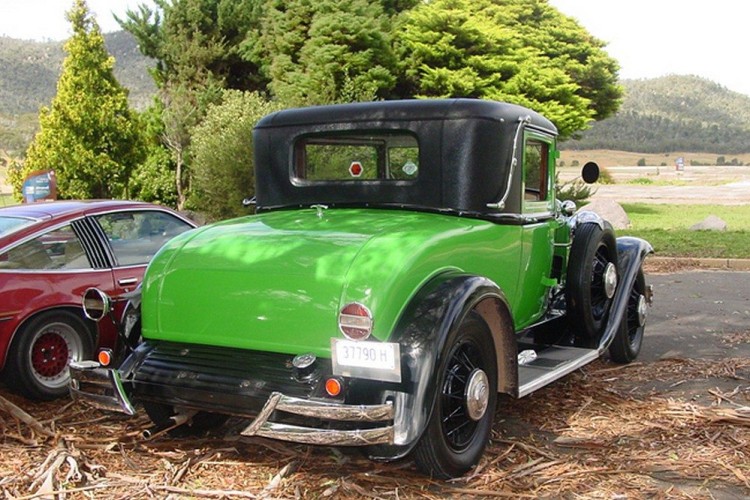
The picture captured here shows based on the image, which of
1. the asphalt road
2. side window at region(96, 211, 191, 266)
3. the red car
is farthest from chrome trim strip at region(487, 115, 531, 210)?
side window at region(96, 211, 191, 266)

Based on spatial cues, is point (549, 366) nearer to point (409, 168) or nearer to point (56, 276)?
point (409, 168)

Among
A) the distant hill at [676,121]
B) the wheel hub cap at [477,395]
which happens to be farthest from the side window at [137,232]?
the distant hill at [676,121]

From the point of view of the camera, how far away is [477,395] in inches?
156

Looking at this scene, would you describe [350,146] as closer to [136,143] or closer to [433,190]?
[433,190]

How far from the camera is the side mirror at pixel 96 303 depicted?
14.2 feet

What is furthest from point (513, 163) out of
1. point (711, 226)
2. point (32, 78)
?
point (32, 78)

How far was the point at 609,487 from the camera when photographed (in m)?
3.81

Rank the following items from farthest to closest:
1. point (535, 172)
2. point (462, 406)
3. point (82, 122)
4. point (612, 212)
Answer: point (612, 212) < point (82, 122) < point (535, 172) < point (462, 406)

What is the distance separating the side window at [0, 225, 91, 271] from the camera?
5.35m

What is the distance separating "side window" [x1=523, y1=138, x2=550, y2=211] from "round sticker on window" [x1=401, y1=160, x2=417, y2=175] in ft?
2.43

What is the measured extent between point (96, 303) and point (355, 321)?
166 cm

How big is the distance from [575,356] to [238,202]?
538 inches

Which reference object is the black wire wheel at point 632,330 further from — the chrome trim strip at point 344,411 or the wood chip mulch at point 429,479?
Result: the chrome trim strip at point 344,411

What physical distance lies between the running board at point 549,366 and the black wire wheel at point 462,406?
0.35m
